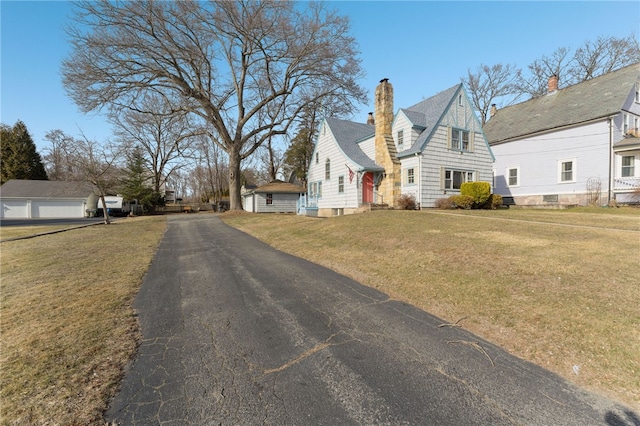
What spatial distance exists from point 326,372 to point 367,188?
16042 millimetres

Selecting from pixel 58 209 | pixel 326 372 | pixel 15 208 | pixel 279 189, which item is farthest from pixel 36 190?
pixel 326 372

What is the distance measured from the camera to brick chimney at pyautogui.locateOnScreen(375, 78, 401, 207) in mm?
17078

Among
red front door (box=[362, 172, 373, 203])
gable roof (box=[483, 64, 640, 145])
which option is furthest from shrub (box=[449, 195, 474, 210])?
gable roof (box=[483, 64, 640, 145])

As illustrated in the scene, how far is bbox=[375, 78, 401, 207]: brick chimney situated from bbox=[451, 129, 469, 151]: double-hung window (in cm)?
379

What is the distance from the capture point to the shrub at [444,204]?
52.9ft

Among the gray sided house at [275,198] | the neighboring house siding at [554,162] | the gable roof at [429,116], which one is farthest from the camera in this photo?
the gray sided house at [275,198]

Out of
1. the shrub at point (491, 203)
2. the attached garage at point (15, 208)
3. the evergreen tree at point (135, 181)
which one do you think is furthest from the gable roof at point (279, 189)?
the attached garage at point (15, 208)

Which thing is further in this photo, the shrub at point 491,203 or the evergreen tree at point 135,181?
the evergreen tree at point 135,181

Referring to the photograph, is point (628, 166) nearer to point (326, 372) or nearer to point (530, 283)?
point (530, 283)

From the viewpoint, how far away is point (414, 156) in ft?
54.1

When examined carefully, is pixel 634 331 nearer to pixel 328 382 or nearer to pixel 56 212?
pixel 328 382

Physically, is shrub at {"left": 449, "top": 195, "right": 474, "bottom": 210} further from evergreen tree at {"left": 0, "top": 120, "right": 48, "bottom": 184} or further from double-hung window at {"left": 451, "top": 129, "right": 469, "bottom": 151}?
evergreen tree at {"left": 0, "top": 120, "right": 48, "bottom": 184}

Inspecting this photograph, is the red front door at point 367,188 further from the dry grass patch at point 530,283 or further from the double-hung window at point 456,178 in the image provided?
the dry grass patch at point 530,283

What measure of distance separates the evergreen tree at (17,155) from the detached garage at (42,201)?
279 inches
